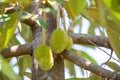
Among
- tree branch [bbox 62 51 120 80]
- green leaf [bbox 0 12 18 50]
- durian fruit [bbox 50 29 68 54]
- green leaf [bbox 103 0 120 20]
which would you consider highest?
green leaf [bbox 103 0 120 20]

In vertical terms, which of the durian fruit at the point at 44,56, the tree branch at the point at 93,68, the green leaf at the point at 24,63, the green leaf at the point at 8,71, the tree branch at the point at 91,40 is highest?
the green leaf at the point at 8,71

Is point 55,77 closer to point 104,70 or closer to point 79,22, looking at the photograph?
point 104,70

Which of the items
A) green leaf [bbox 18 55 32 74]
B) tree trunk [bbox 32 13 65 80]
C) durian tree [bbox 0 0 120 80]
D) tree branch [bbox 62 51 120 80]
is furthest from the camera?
green leaf [bbox 18 55 32 74]

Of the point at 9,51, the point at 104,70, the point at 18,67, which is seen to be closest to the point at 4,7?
the point at 9,51

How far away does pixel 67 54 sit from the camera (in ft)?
2.62

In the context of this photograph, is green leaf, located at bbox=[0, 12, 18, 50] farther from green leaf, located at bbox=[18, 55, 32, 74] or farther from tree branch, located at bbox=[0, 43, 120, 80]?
green leaf, located at bbox=[18, 55, 32, 74]

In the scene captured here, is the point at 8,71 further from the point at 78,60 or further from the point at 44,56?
the point at 78,60

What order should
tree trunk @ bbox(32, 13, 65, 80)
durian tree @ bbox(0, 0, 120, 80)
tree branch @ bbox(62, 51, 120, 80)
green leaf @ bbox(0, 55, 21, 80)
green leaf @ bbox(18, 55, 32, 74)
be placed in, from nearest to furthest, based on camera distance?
green leaf @ bbox(0, 55, 21, 80), durian tree @ bbox(0, 0, 120, 80), tree branch @ bbox(62, 51, 120, 80), tree trunk @ bbox(32, 13, 65, 80), green leaf @ bbox(18, 55, 32, 74)

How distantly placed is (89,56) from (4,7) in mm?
446

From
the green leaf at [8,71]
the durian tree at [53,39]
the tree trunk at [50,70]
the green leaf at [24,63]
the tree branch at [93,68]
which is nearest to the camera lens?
the green leaf at [8,71]

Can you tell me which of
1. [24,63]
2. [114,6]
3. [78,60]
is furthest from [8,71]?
[24,63]

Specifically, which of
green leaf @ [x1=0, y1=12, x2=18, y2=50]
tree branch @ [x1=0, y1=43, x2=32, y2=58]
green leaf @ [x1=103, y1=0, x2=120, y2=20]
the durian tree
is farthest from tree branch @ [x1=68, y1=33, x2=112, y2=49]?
green leaf @ [x1=103, y1=0, x2=120, y2=20]

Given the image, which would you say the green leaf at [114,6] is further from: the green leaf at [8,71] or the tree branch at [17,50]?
the tree branch at [17,50]

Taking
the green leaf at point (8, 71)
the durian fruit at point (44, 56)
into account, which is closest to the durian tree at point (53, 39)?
the durian fruit at point (44, 56)
